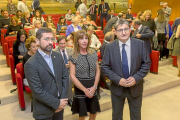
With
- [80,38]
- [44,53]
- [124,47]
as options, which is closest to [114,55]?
[124,47]

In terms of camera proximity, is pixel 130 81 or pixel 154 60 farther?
pixel 154 60

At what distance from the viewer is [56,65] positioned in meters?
1.55

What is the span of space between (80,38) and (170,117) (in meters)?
1.89

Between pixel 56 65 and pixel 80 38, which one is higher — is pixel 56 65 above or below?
below

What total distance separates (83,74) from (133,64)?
1.92ft

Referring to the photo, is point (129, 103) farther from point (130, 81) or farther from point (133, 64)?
point (133, 64)

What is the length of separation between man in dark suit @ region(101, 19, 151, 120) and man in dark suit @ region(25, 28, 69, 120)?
53 cm

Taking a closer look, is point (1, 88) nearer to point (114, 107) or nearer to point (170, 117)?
point (114, 107)

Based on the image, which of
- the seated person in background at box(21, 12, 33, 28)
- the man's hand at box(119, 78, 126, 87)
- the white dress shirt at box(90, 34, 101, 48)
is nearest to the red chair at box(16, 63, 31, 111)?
the white dress shirt at box(90, 34, 101, 48)

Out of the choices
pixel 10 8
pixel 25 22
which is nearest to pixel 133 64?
pixel 25 22

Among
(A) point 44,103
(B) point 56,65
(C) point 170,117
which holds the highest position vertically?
(B) point 56,65

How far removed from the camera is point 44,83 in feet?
4.87

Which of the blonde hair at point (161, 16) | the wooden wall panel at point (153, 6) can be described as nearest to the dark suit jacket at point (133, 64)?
the blonde hair at point (161, 16)

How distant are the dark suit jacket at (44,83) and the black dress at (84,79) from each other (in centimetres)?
41
